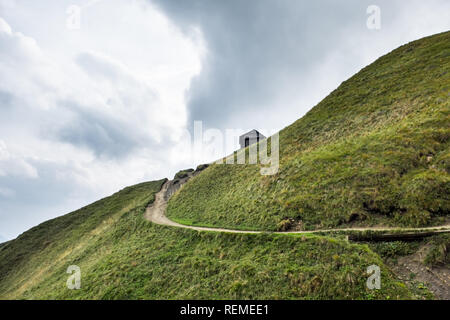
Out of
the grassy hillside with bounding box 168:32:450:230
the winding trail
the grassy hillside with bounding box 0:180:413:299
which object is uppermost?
the grassy hillside with bounding box 168:32:450:230

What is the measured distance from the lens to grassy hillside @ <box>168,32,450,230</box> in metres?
14.4

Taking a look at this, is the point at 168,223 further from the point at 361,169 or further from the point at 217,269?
the point at 361,169

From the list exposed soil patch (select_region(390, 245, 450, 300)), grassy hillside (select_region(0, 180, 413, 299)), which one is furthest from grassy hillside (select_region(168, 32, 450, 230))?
grassy hillside (select_region(0, 180, 413, 299))

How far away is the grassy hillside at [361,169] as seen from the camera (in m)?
14.4

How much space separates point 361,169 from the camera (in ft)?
59.5

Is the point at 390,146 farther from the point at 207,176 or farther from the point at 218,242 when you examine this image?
the point at 207,176

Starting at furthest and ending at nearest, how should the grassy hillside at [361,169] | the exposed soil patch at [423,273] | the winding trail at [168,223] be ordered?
the grassy hillside at [361,169] → the winding trail at [168,223] → the exposed soil patch at [423,273]

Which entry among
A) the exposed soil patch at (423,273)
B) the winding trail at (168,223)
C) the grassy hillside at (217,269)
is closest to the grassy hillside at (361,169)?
the winding trail at (168,223)

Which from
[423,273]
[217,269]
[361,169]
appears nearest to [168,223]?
[217,269]

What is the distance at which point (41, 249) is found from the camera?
39.3 m

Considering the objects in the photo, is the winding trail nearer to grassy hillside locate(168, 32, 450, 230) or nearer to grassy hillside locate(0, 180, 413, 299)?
grassy hillside locate(168, 32, 450, 230)

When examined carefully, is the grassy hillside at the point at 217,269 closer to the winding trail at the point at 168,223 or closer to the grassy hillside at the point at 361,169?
the winding trail at the point at 168,223
